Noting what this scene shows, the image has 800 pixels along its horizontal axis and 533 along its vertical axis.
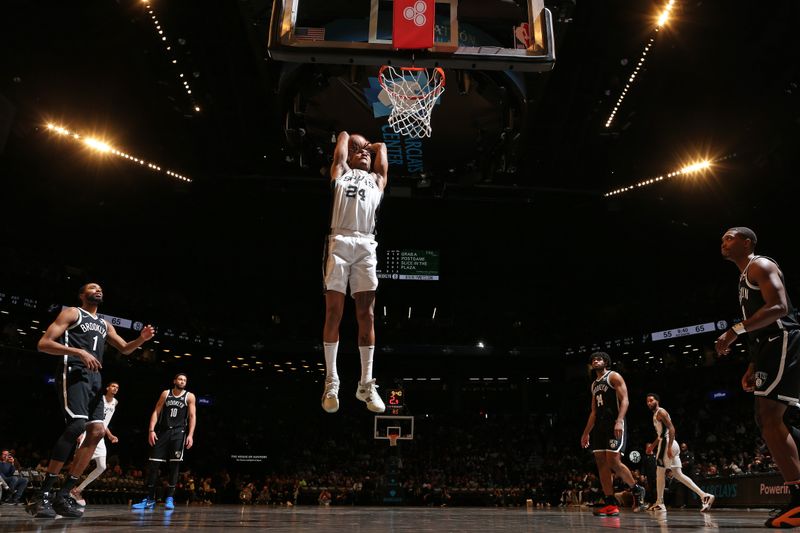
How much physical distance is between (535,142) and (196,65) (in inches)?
345

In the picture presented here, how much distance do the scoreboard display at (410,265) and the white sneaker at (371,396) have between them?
1800 centimetres

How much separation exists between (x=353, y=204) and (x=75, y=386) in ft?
10.1

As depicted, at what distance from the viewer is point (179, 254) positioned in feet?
84.4

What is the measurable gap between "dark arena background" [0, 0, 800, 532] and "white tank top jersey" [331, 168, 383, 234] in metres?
2.02

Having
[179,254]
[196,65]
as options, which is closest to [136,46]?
[196,65]

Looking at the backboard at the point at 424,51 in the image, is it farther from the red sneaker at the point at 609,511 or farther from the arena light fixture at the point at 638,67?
the arena light fixture at the point at 638,67

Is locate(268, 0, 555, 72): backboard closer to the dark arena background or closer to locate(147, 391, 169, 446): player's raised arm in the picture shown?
the dark arena background

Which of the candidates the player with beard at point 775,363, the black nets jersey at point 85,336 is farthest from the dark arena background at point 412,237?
the black nets jersey at point 85,336

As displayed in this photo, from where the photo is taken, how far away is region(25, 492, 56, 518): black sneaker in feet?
18.4

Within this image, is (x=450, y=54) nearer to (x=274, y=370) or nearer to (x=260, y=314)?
(x=260, y=314)

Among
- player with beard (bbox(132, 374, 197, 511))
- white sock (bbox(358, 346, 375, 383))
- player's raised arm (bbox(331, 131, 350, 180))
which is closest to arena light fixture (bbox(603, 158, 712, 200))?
player with beard (bbox(132, 374, 197, 511))

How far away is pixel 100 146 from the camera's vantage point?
57.9ft

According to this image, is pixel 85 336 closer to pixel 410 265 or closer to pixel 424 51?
pixel 424 51

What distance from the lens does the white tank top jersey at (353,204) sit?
564 centimetres
